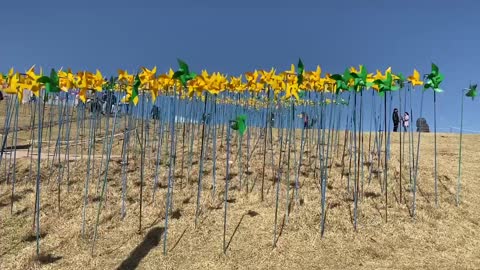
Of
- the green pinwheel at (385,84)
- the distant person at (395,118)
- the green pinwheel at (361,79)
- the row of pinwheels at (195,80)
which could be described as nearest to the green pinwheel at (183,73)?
the row of pinwheels at (195,80)

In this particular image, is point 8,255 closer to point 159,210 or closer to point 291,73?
point 159,210

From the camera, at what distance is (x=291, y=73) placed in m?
7.51

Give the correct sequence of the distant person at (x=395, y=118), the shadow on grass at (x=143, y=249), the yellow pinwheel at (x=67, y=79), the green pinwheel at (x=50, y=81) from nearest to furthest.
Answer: the green pinwheel at (x=50, y=81)
the shadow on grass at (x=143, y=249)
the yellow pinwheel at (x=67, y=79)
the distant person at (x=395, y=118)

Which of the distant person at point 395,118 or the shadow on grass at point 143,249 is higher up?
the distant person at point 395,118

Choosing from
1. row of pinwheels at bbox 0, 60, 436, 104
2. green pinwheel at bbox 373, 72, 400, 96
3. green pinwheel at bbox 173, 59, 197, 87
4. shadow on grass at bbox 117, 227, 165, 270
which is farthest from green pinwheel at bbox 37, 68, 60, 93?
green pinwheel at bbox 373, 72, 400, 96

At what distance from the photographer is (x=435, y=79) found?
28.6 feet

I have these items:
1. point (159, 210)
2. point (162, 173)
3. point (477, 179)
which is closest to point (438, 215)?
point (477, 179)

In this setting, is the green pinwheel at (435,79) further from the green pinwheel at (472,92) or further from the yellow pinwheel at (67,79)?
the yellow pinwheel at (67,79)

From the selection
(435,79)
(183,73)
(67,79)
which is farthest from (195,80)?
(435,79)

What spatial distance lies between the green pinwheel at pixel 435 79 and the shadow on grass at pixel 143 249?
6296mm

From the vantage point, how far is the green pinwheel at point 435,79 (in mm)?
8703

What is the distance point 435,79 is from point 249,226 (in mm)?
4903

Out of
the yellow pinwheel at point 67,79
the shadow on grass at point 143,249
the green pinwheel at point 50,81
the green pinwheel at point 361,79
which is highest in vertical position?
the green pinwheel at point 361,79

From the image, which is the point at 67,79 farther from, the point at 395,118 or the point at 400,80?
the point at 395,118
